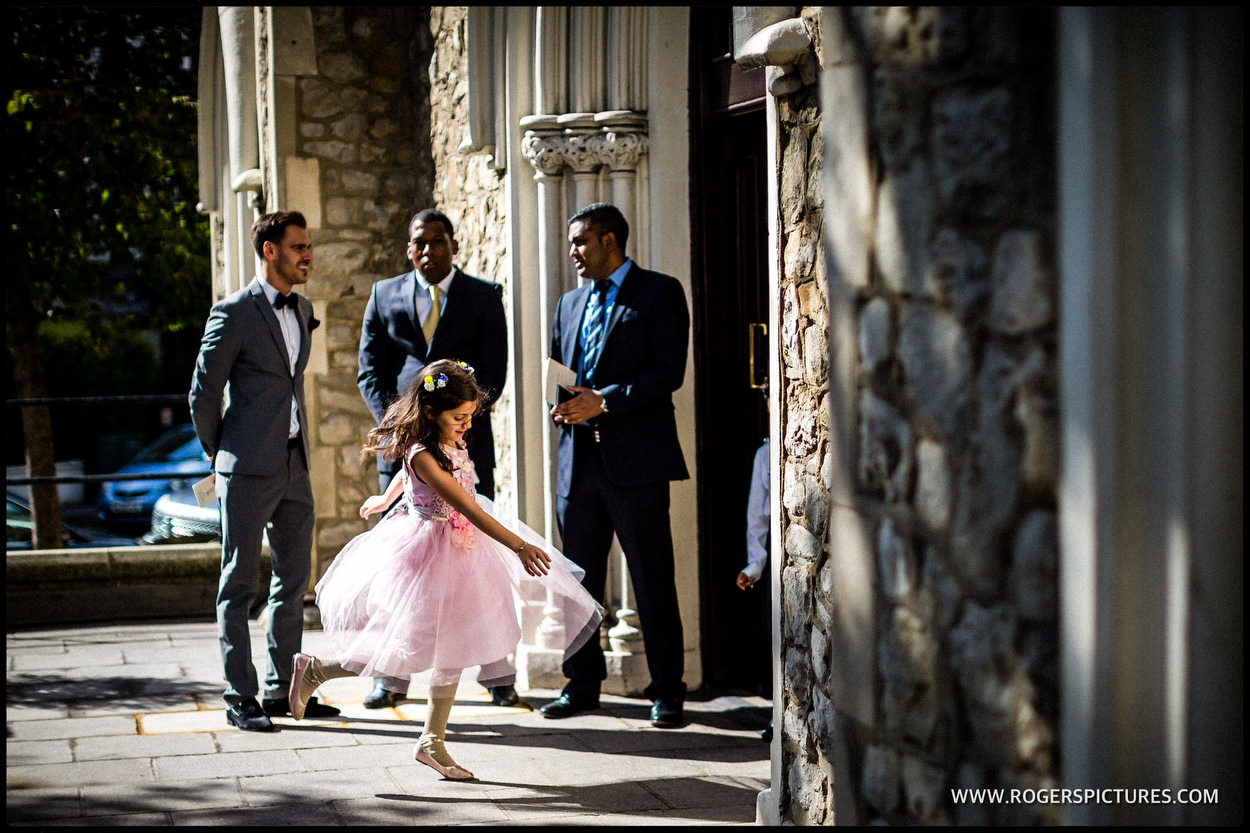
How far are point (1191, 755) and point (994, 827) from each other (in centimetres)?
30

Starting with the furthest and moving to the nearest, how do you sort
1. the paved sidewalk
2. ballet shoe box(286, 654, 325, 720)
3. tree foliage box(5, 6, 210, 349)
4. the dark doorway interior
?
tree foliage box(5, 6, 210, 349), the dark doorway interior, ballet shoe box(286, 654, 325, 720), the paved sidewalk

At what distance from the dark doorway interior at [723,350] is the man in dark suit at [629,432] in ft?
1.86

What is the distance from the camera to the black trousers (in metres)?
5.34

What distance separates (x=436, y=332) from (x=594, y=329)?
0.68 meters

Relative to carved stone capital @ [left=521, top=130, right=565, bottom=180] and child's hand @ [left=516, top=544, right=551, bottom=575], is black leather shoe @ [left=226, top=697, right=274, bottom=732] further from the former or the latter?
carved stone capital @ [left=521, top=130, right=565, bottom=180]

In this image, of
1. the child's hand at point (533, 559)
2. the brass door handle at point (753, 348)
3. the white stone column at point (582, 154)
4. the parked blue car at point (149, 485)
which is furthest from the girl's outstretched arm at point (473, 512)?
the parked blue car at point (149, 485)

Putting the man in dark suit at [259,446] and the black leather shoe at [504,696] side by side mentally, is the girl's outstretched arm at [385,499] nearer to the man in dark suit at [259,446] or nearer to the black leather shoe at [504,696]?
the man in dark suit at [259,446]

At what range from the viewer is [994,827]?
2043 mm

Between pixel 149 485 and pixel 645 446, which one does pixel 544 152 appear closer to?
pixel 645 446

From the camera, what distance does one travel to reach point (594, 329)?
5438 mm

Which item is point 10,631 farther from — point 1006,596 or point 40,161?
point 1006,596

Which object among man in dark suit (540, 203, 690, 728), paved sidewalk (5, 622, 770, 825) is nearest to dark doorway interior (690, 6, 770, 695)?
paved sidewalk (5, 622, 770, 825)

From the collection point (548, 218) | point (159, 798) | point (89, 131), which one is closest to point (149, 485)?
point (89, 131)

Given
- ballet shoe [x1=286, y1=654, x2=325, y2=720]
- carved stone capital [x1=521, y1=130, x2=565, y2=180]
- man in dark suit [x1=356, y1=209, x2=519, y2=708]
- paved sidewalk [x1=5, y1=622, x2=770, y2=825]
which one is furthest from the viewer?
carved stone capital [x1=521, y1=130, x2=565, y2=180]
